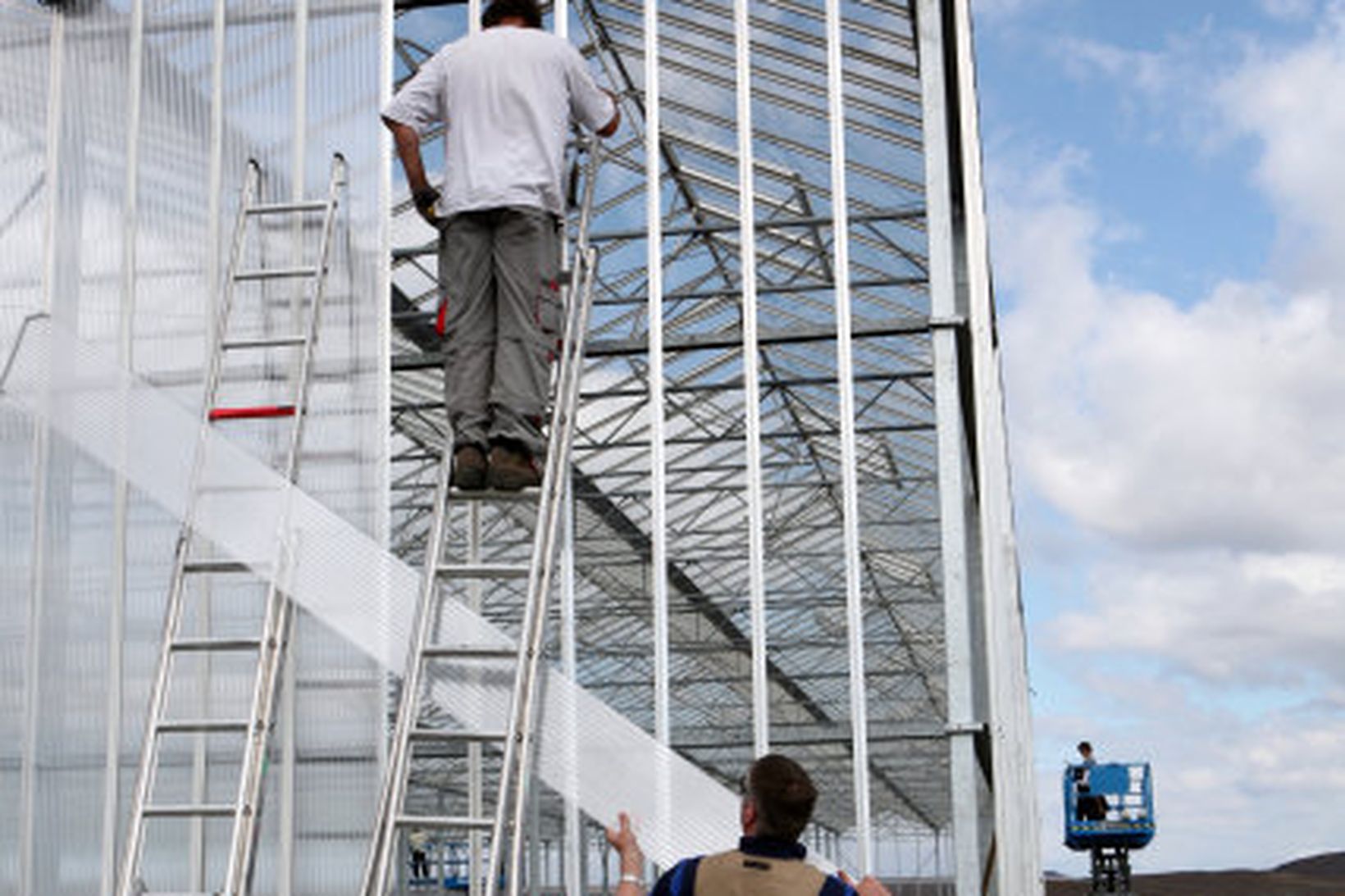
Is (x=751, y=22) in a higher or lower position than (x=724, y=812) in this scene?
higher

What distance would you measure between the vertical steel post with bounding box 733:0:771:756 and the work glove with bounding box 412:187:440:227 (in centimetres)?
133

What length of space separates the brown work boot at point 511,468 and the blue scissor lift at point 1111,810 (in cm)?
1319

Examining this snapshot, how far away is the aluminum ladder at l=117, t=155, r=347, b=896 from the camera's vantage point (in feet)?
18.6

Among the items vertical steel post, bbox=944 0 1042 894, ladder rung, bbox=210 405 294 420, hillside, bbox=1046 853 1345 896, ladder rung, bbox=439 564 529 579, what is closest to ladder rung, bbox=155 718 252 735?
ladder rung, bbox=439 564 529 579

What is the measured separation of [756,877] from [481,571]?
69.3 inches

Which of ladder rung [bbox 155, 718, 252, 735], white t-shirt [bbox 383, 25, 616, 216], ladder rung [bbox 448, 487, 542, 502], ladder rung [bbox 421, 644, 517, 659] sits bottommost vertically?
ladder rung [bbox 155, 718, 252, 735]

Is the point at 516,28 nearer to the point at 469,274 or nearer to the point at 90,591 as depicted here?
the point at 469,274

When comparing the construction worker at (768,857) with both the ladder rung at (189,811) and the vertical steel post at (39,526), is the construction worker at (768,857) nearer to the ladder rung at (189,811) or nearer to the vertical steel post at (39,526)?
the ladder rung at (189,811)

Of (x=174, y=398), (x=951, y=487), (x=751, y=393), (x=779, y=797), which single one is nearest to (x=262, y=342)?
(x=174, y=398)

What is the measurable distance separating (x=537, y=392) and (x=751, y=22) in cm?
334

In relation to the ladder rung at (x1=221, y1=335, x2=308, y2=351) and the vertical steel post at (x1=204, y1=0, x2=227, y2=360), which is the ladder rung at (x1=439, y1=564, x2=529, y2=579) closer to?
the ladder rung at (x1=221, y1=335, x2=308, y2=351)

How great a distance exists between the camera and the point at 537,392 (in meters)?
5.34

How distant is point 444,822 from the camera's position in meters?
4.99

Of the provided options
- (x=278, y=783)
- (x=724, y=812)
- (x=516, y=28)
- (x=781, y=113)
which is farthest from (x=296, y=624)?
(x=781, y=113)
